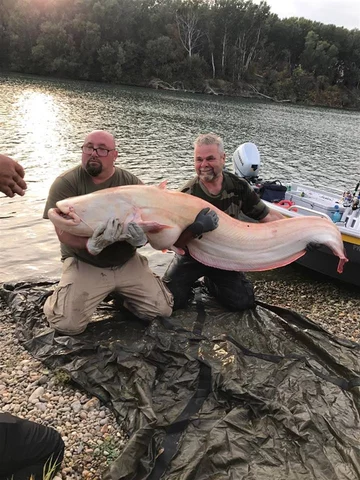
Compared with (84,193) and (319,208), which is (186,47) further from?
(84,193)

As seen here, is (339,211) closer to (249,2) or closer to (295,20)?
(249,2)

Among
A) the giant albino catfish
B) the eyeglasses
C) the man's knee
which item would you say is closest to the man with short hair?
the giant albino catfish

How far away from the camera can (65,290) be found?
15.6 feet

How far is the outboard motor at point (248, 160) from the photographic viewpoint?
940 centimetres

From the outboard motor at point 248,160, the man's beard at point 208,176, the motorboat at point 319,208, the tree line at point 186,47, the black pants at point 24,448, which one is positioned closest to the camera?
the black pants at point 24,448

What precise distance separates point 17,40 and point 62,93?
87.6ft

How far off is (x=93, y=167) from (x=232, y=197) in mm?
1897

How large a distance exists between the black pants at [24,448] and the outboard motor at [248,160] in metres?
7.66

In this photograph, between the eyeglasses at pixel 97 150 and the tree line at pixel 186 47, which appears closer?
the eyeglasses at pixel 97 150

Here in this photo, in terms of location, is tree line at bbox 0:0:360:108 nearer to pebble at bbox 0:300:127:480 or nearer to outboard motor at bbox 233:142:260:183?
outboard motor at bbox 233:142:260:183

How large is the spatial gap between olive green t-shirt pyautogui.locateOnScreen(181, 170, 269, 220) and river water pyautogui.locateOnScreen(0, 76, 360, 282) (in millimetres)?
3289

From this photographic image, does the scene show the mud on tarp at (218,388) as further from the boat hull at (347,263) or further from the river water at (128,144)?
the river water at (128,144)

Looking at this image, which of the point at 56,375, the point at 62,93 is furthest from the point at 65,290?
the point at 62,93

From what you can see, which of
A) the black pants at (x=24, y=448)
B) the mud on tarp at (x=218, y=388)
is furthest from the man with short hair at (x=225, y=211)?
the black pants at (x=24, y=448)
